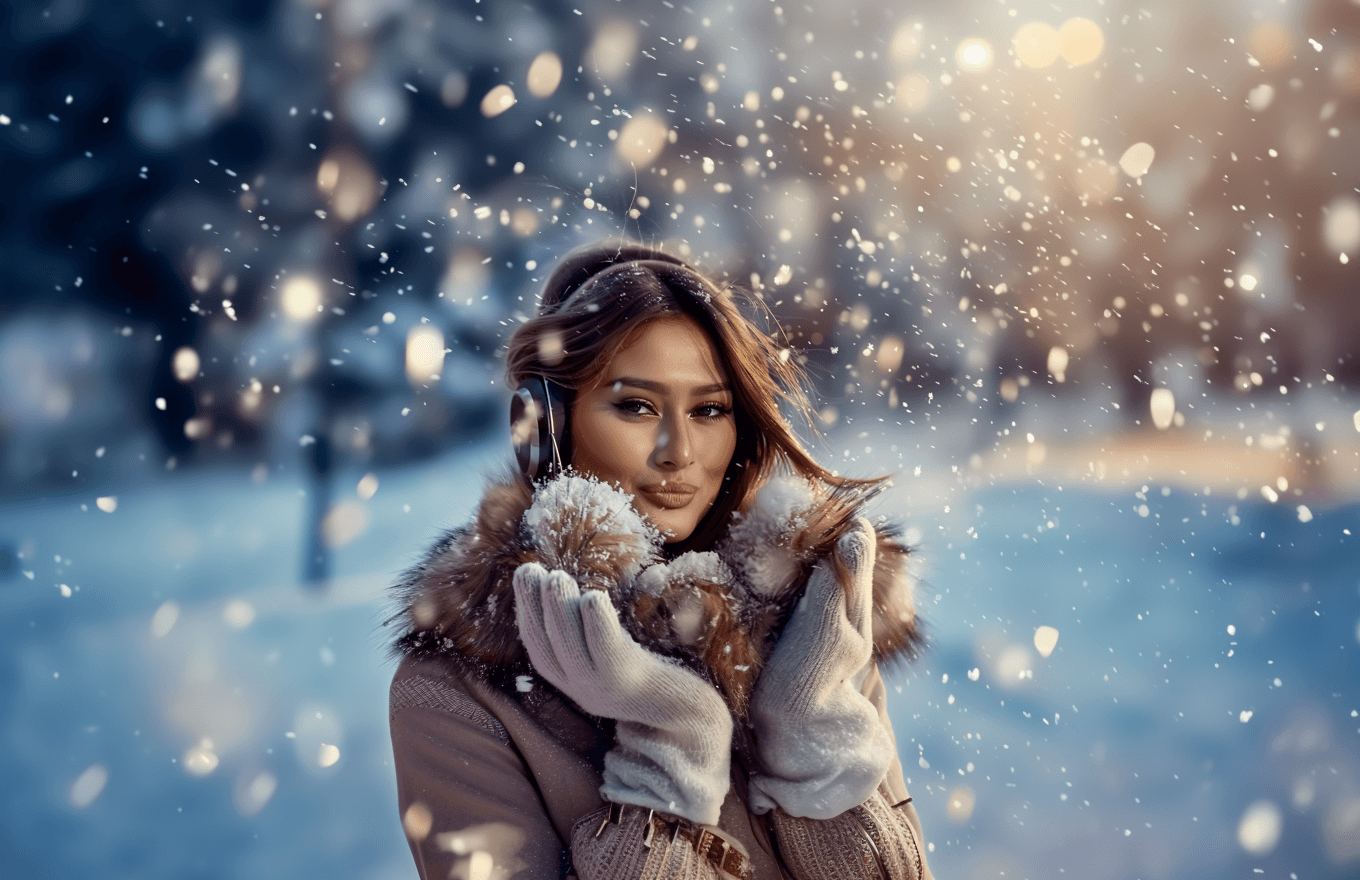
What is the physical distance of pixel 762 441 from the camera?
153 centimetres

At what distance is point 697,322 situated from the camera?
144cm

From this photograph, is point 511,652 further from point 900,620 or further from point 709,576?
point 900,620

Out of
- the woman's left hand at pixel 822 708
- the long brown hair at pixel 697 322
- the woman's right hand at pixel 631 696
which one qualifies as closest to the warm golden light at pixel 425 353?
the long brown hair at pixel 697 322

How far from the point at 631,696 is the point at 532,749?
199 mm

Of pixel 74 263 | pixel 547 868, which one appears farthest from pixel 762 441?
pixel 74 263

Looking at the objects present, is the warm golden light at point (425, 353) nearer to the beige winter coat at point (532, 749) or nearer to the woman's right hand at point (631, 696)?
the beige winter coat at point (532, 749)

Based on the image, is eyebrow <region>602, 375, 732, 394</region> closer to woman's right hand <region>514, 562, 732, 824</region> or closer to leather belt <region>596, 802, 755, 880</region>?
woman's right hand <region>514, 562, 732, 824</region>

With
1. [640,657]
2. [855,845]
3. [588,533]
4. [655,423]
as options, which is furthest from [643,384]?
[855,845]

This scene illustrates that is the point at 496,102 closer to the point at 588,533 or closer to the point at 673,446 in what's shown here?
the point at 673,446

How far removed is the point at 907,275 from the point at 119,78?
2352 millimetres

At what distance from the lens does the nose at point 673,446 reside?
53.5 inches

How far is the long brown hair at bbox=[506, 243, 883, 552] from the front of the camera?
1384 mm

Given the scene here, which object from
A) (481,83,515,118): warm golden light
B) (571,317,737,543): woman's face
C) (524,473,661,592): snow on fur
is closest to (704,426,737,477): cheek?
(571,317,737,543): woman's face

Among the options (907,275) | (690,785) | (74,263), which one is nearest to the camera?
(690,785)
